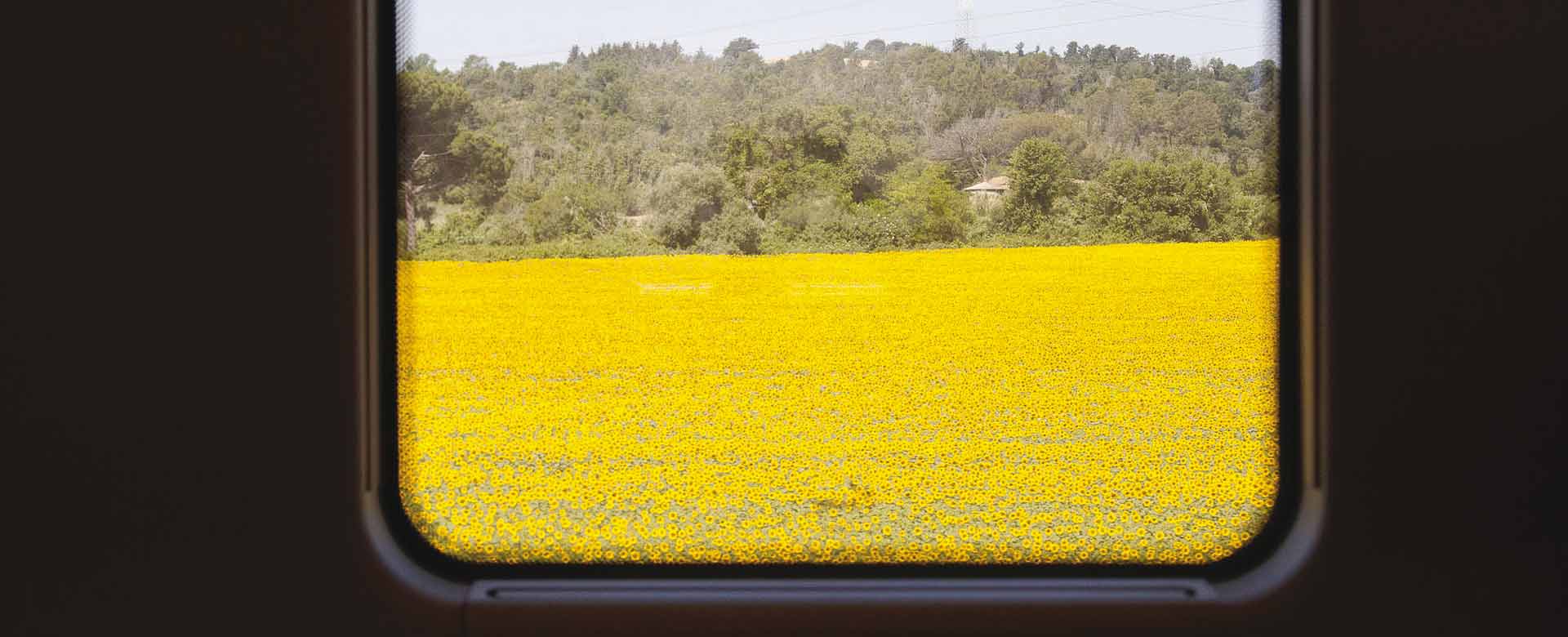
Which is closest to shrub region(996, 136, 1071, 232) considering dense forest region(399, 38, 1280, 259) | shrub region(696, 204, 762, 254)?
dense forest region(399, 38, 1280, 259)

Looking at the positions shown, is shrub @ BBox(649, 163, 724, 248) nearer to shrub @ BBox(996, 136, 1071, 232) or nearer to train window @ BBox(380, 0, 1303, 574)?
train window @ BBox(380, 0, 1303, 574)

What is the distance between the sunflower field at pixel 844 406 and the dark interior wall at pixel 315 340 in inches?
6.5

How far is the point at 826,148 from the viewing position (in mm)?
2400

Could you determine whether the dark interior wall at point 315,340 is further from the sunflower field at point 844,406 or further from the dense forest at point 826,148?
the dense forest at point 826,148

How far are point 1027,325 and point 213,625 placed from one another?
3.57 metres

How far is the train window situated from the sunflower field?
0.04 feet

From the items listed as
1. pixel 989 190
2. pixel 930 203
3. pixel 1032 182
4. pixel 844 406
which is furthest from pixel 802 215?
pixel 844 406

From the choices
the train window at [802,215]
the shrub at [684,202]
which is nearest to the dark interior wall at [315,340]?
the train window at [802,215]

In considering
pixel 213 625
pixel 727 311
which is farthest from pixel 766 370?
pixel 213 625

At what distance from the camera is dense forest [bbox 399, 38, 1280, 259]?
2.23m

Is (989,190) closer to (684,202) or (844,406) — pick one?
(684,202)

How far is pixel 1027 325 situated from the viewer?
15.4 ft

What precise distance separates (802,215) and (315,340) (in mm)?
1021

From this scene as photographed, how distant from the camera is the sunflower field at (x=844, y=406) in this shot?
190 centimetres
